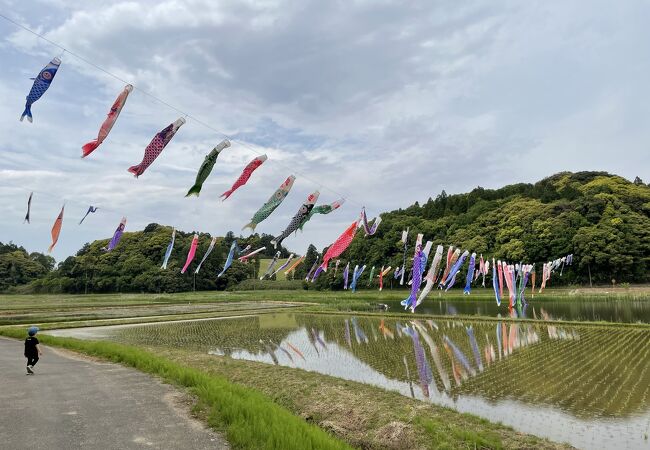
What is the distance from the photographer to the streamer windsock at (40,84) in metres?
9.27

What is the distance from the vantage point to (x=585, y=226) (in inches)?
2040

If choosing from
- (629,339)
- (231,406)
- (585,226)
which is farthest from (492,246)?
(231,406)

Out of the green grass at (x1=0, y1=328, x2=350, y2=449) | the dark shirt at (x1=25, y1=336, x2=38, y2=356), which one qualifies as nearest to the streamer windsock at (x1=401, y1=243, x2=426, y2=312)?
the green grass at (x1=0, y1=328, x2=350, y2=449)

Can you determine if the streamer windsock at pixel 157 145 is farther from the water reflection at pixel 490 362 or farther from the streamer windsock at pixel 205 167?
the water reflection at pixel 490 362

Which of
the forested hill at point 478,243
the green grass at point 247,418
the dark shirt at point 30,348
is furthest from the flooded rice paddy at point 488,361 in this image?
the forested hill at point 478,243

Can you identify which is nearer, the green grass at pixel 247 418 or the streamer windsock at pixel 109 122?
the green grass at pixel 247 418

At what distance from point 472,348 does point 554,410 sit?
22.6 feet

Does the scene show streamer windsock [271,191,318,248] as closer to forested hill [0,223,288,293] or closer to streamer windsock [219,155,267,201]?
streamer windsock [219,155,267,201]

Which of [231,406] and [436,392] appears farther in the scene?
[436,392]

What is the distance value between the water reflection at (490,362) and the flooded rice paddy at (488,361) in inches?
1.0

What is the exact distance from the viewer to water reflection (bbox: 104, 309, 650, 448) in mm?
7352

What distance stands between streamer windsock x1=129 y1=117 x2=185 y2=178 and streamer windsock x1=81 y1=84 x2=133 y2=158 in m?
0.95

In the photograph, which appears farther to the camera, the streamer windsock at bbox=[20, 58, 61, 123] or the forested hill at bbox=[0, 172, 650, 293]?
the forested hill at bbox=[0, 172, 650, 293]

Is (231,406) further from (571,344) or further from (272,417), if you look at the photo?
(571,344)
